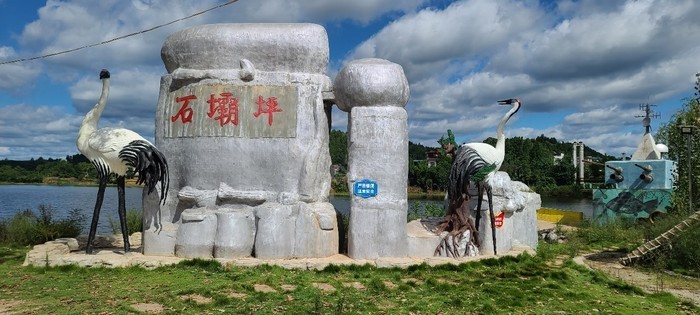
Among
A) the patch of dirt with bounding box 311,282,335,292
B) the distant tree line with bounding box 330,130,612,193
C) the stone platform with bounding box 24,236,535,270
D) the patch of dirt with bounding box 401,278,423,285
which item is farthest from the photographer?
the distant tree line with bounding box 330,130,612,193

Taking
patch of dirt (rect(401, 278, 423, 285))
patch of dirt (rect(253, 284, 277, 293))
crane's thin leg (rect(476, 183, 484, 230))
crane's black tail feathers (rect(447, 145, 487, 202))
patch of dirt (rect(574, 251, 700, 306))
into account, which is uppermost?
crane's black tail feathers (rect(447, 145, 487, 202))

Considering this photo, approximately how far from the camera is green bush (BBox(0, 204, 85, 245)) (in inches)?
436

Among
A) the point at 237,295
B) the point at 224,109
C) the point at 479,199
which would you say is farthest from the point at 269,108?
the point at 479,199

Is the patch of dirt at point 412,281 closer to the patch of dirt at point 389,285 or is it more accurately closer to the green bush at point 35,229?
the patch of dirt at point 389,285

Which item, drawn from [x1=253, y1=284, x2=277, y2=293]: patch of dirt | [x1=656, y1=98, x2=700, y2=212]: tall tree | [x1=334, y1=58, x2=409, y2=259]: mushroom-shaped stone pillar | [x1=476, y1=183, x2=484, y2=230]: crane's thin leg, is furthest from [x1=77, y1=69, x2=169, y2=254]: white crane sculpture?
[x1=656, y1=98, x2=700, y2=212]: tall tree

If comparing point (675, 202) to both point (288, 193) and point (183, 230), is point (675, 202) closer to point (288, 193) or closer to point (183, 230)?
point (288, 193)

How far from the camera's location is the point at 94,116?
8.69m

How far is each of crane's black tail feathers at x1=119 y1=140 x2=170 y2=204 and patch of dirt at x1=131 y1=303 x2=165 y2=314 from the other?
295 centimetres

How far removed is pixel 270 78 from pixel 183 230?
275 centimetres

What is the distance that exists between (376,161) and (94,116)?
450cm

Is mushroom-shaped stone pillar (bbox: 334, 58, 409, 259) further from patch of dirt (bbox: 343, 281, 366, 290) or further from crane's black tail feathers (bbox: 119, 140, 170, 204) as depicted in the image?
crane's black tail feathers (bbox: 119, 140, 170, 204)

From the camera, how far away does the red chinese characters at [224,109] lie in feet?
29.0

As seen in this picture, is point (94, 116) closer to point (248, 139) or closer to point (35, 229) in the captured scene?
point (248, 139)

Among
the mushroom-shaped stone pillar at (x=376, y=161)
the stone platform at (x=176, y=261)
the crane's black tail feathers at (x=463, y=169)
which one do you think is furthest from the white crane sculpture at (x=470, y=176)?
the mushroom-shaped stone pillar at (x=376, y=161)
